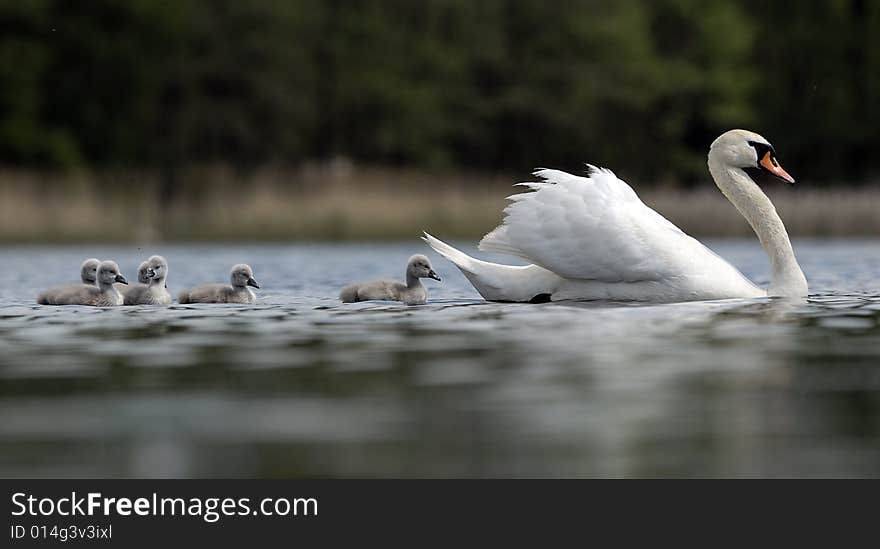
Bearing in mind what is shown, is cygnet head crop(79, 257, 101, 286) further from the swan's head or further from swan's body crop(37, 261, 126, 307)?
the swan's head

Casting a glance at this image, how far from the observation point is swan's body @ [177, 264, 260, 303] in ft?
35.0

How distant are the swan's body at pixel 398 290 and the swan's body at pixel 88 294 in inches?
60.8

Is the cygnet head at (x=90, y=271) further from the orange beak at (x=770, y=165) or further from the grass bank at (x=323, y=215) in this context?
the grass bank at (x=323, y=215)

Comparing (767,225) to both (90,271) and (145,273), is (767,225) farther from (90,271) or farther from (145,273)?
(90,271)

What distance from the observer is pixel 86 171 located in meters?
37.2

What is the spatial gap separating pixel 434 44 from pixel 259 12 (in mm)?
5955

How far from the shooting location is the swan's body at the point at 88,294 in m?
10.5

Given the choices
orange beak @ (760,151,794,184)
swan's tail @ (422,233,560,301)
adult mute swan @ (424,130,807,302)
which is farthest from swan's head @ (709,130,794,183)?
swan's tail @ (422,233,560,301)

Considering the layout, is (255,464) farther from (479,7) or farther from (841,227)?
(479,7)

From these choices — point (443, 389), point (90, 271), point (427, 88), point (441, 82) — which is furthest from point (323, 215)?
point (441, 82)

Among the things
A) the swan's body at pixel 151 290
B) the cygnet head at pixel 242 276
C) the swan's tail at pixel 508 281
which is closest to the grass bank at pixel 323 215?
the swan's body at pixel 151 290

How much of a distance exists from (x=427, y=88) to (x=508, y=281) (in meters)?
34.2

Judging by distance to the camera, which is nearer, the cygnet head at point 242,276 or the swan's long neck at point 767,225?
the swan's long neck at point 767,225

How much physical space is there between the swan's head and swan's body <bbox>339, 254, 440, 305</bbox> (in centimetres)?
228
